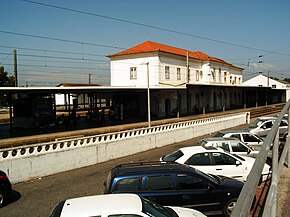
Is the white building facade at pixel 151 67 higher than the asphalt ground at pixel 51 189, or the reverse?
the white building facade at pixel 151 67

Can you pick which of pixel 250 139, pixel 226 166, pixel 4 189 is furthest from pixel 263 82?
pixel 4 189

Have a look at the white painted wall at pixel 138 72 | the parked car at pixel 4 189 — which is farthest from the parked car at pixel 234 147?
the white painted wall at pixel 138 72

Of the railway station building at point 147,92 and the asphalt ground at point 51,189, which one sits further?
the railway station building at point 147,92

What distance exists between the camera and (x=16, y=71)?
2959 centimetres

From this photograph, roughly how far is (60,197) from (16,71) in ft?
77.5

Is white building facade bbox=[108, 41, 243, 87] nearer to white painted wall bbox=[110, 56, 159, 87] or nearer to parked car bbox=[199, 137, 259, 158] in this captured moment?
white painted wall bbox=[110, 56, 159, 87]

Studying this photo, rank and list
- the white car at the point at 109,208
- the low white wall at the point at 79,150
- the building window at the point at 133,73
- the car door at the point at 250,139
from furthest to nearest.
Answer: the building window at the point at 133,73, the car door at the point at 250,139, the low white wall at the point at 79,150, the white car at the point at 109,208

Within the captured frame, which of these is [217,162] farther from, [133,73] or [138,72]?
[133,73]

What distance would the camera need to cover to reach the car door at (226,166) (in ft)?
31.0

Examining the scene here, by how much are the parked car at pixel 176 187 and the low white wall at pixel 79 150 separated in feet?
21.2

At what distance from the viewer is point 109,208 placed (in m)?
4.24

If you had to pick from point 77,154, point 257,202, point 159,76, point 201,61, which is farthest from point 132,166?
point 201,61

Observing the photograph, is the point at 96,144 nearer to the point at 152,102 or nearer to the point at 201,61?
the point at 152,102

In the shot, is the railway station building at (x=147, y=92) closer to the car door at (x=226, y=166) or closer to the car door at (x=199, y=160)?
the car door at (x=199, y=160)
